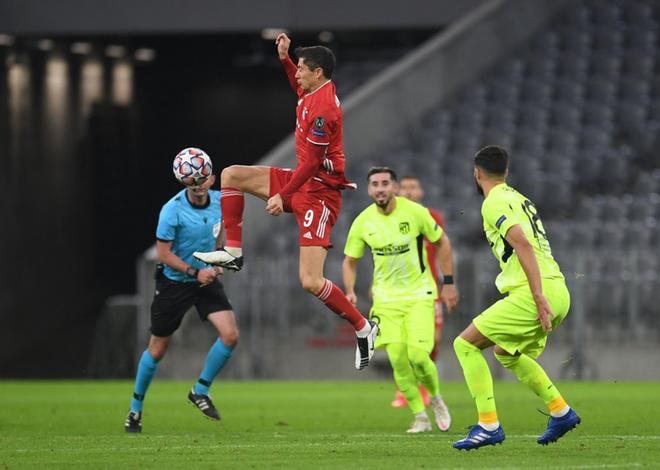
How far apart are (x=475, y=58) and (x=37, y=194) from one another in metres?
9.51

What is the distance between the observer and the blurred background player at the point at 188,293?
11688 mm

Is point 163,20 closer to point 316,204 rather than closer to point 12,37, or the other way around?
point 12,37

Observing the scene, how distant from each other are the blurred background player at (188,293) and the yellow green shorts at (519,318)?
351 cm

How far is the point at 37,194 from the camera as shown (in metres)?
28.7

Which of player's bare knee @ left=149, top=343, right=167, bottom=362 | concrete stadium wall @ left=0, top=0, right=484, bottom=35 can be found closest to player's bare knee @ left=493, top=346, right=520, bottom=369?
player's bare knee @ left=149, top=343, right=167, bottom=362

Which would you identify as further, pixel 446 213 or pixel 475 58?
→ pixel 475 58

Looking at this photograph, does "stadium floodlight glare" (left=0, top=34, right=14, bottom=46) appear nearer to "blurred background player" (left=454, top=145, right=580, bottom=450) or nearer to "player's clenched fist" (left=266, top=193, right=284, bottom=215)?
"player's clenched fist" (left=266, top=193, right=284, bottom=215)

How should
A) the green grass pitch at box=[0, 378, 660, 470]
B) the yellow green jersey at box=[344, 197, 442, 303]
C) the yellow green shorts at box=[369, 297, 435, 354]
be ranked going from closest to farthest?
the green grass pitch at box=[0, 378, 660, 470]
the yellow green shorts at box=[369, 297, 435, 354]
the yellow green jersey at box=[344, 197, 442, 303]

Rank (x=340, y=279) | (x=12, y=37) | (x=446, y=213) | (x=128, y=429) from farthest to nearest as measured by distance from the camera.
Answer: (x=12, y=37), (x=446, y=213), (x=340, y=279), (x=128, y=429)

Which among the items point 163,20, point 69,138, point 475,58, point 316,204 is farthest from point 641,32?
point 316,204

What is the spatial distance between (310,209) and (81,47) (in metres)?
21.0

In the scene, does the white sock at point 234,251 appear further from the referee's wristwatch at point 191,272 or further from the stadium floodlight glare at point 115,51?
the stadium floodlight glare at point 115,51

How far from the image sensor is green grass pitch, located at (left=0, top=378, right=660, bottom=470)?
27.8 feet

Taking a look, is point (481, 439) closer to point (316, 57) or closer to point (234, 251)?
point (234, 251)
